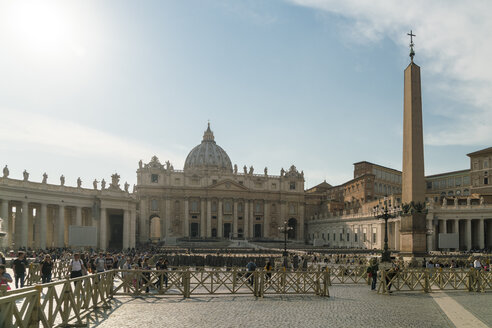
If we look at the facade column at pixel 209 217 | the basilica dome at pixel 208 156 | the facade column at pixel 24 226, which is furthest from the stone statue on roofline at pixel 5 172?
the basilica dome at pixel 208 156

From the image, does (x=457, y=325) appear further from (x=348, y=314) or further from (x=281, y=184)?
(x=281, y=184)

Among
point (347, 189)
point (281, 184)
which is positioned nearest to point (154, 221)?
point (281, 184)

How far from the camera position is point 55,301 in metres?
10.7

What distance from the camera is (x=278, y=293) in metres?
15.8

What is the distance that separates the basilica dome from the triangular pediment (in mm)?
23757

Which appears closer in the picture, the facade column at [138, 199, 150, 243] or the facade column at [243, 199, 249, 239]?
the facade column at [138, 199, 150, 243]

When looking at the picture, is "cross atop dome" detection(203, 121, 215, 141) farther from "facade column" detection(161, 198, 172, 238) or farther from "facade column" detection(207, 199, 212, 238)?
"facade column" detection(161, 198, 172, 238)

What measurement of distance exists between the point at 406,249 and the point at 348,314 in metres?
11.0

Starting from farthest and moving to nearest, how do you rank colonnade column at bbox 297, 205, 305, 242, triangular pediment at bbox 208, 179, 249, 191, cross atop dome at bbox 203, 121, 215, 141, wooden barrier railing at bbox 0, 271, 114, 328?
1. cross atop dome at bbox 203, 121, 215, 141
2. colonnade column at bbox 297, 205, 305, 242
3. triangular pediment at bbox 208, 179, 249, 191
4. wooden barrier railing at bbox 0, 271, 114, 328

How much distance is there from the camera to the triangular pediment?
3787 inches

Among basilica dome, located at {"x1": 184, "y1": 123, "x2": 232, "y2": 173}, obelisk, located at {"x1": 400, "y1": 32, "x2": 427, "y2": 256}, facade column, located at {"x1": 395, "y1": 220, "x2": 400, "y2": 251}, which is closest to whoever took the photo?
obelisk, located at {"x1": 400, "y1": 32, "x2": 427, "y2": 256}

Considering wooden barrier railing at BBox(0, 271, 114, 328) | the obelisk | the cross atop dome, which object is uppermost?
the cross atop dome

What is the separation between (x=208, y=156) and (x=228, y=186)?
98.1ft

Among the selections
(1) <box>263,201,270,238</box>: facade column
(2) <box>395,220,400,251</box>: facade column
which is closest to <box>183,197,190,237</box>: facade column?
(1) <box>263,201,270,238</box>: facade column
